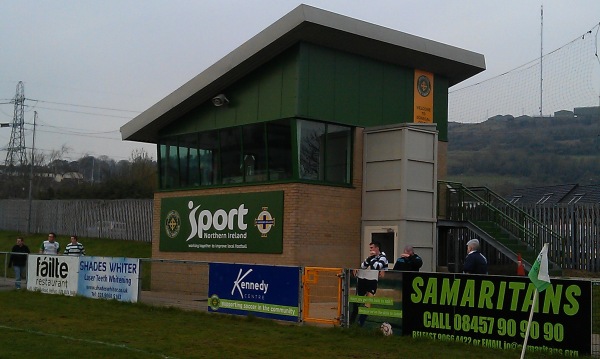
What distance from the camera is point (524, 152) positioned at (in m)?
79.0

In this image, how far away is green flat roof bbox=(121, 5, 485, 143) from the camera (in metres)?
21.6

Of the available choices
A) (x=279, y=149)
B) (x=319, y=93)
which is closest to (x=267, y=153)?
(x=279, y=149)

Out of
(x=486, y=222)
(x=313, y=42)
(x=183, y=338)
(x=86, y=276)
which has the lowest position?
(x=183, y=338)

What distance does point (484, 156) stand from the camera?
79375mm

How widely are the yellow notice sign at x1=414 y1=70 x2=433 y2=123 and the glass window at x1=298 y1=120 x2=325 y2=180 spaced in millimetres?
3894

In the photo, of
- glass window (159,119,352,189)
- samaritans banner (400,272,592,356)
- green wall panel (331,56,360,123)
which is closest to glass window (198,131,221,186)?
glass window (159,119,352,189)

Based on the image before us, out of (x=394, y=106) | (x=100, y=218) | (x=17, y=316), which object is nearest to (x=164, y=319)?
(x=17, y=316)

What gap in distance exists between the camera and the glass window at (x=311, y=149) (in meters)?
22.5

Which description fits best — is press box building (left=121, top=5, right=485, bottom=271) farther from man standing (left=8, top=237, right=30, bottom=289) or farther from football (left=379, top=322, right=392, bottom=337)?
football (left=379, top=322, right=392, bottom=337)

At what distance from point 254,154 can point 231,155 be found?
1.12 metres

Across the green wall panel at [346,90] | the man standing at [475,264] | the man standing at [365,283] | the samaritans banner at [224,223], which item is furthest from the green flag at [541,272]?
the green wall panel at [346,90]

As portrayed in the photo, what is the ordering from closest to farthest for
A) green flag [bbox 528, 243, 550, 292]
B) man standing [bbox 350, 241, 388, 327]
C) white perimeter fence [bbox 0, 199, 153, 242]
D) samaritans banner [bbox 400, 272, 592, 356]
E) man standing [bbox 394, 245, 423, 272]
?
green flag [bbox 528, 243, 550, 292]
samaritans banner [bbox 400, 272, 592, 356]
man standing [bbox 350, 241, 388, 327]
man standing [bbox 394, 245, 423, 272]
white perimeter fence [bbox 0, 199, 153, 242]

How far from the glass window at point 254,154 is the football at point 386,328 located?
31.7ft

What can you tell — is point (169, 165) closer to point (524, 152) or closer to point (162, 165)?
point (162, 165)
